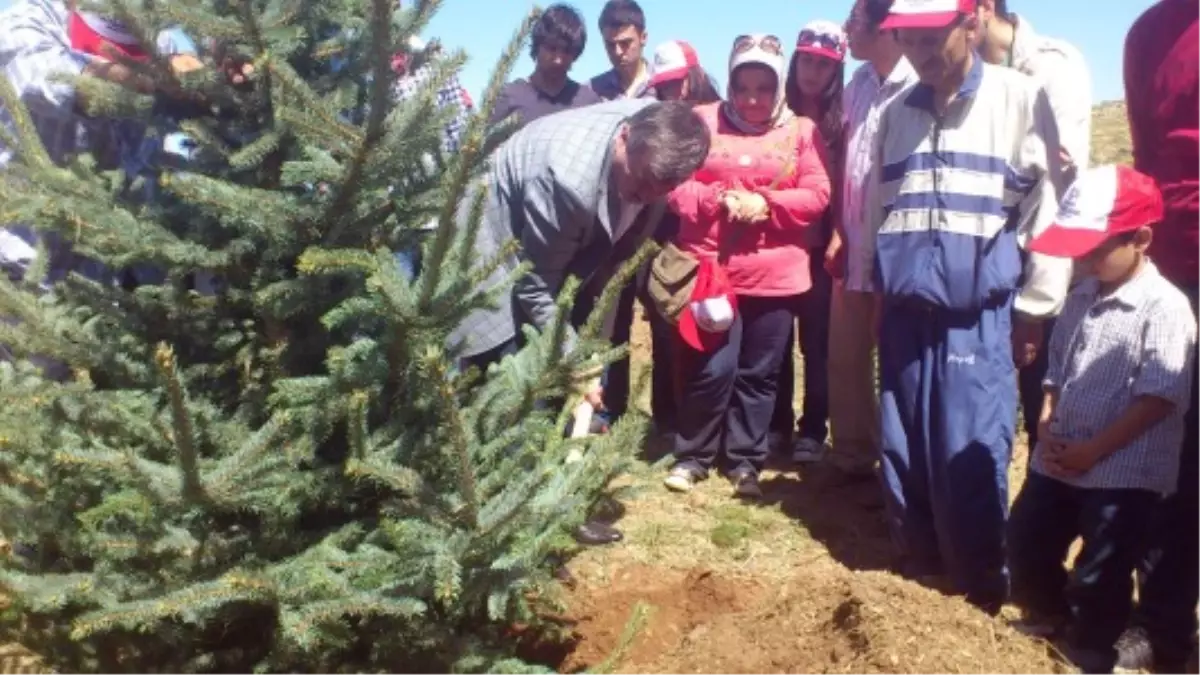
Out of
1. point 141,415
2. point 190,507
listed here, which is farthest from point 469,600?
point 141,415

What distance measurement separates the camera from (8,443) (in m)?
2.55

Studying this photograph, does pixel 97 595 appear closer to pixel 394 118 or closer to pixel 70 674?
pixel 70 674

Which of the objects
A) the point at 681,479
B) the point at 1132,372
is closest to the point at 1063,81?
the point at 1132,372

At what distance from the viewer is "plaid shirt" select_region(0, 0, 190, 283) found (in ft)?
10.1

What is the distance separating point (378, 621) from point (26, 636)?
987 millimetres

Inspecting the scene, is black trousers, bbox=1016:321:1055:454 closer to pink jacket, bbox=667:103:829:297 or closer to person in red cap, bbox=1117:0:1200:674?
person in red cap, bbox=1117:0:1200:674

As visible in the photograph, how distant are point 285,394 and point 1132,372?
7.94 feet

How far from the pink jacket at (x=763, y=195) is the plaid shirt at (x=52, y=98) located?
2267mm

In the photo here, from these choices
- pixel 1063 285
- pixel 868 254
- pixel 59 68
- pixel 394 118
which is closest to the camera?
pixel 394 118

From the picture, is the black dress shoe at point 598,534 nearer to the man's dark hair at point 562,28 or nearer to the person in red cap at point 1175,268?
the person in red cap at point 1175,268

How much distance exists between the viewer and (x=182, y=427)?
1.97 m

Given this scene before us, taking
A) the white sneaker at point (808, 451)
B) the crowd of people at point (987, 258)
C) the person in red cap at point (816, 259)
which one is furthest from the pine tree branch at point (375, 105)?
the white sneaker at point (808, 451)

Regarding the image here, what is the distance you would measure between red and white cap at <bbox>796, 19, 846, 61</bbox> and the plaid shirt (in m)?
2.90

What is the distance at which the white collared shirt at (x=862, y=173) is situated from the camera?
4.24 meters
